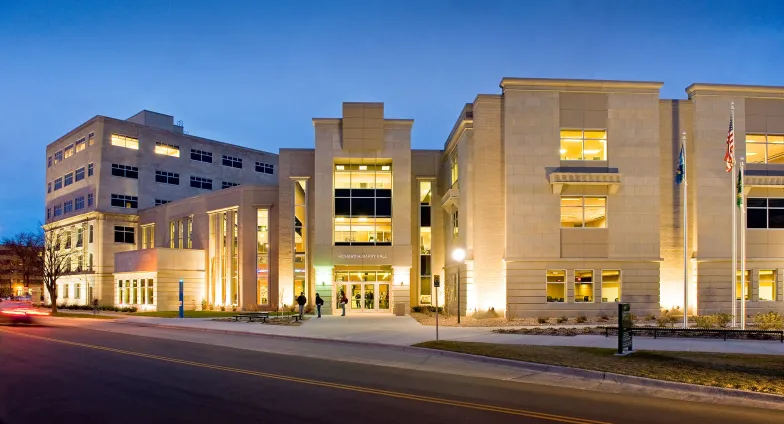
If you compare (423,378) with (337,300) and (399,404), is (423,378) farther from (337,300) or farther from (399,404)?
(337,300)

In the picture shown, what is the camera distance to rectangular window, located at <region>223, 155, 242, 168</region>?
266ft

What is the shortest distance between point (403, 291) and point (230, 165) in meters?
44.3

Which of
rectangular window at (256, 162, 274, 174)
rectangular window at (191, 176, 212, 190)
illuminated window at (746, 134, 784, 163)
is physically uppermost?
rectangular window at (256, 162, 274, 174)

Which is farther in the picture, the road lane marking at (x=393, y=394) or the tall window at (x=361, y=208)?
the tall window at (x=361, y=208)

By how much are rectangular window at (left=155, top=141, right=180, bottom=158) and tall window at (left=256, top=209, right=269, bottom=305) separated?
90.4ft

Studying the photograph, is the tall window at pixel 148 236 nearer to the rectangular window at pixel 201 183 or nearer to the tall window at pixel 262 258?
the rectangular window at pixel 201 183

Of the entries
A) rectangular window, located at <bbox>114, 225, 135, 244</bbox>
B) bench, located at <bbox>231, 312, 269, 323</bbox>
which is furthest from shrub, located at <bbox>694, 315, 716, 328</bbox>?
rectangular window, located at <bbox>114, 225, 135, 244</bbox>

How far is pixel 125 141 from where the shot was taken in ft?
231

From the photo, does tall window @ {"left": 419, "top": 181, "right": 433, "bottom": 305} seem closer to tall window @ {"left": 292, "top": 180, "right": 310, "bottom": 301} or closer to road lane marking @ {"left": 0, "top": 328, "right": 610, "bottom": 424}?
tall window @ {"left": 292, "top": 180, "right": 310, "bottom": 301}

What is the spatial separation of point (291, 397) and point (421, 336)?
559 inches

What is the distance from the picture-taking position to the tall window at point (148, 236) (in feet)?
217

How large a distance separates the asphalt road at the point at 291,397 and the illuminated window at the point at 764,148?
98.5 ft

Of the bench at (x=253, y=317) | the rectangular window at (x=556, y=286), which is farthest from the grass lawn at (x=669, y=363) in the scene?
the bench at (x=253, y=317)

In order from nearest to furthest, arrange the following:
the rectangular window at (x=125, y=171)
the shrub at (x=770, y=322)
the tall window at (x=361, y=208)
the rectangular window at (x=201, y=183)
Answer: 1. the shrub at (x=770, y=322)
2. the tall window at (x=361, y=208)
3. the rectangular window at (x=125, y=171)
4. the rectangular window at (x=201, y=183)
